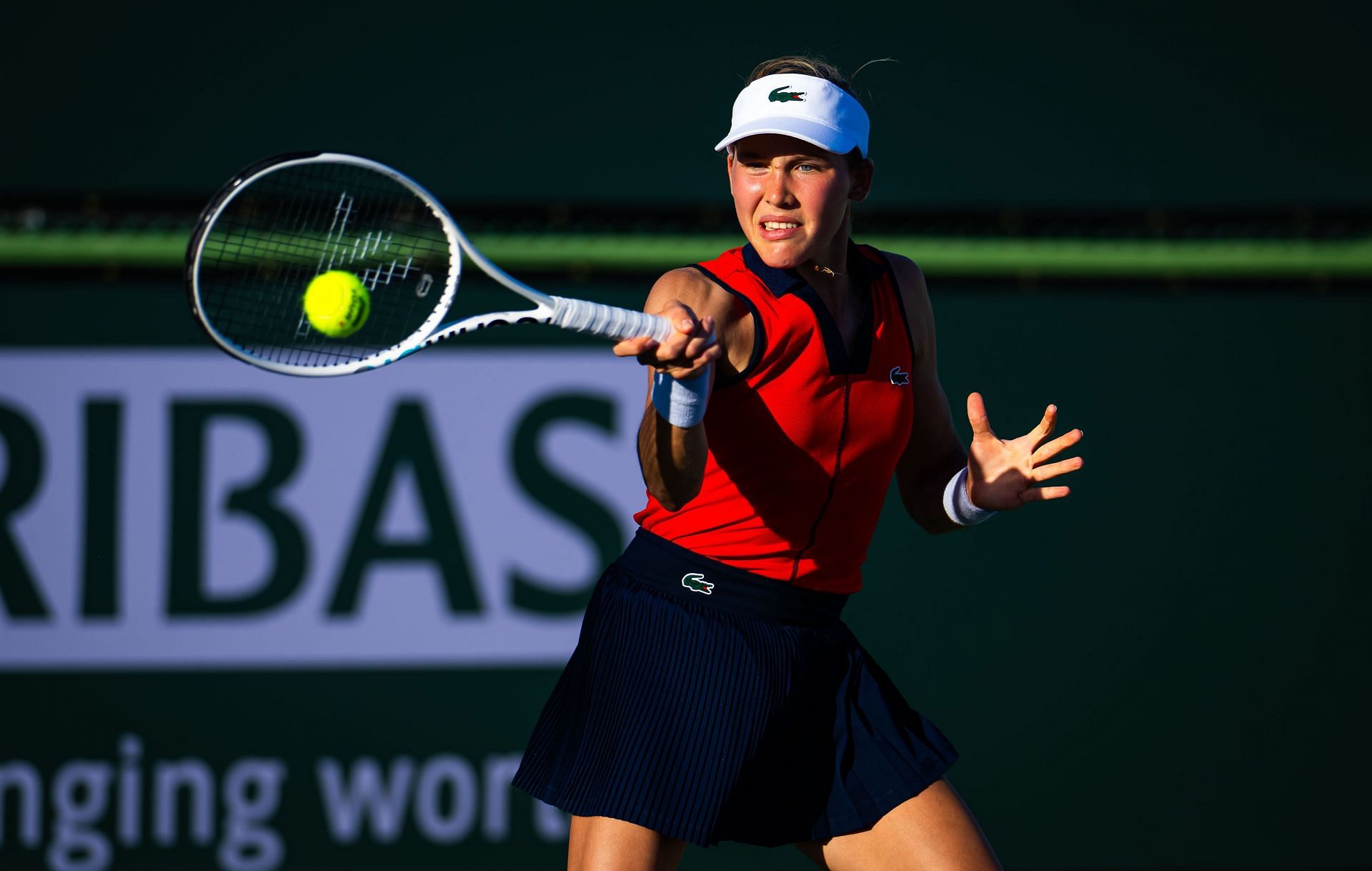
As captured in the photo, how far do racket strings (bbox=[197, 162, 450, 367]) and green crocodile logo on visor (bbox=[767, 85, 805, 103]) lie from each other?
1.12m

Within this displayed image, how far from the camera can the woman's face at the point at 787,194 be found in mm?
1942

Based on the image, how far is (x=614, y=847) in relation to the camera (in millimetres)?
1869

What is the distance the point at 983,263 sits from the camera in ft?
11.5

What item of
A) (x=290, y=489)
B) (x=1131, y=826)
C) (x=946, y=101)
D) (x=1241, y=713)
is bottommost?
(x=1131, y=826)

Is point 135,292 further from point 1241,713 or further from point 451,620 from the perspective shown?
point 1241,713

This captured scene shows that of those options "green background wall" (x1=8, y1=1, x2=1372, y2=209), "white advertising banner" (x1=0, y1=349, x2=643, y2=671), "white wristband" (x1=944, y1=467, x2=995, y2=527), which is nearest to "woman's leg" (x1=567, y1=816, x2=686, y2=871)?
"white wristband" (x1=944, y1=467, x2=995, y2=527)

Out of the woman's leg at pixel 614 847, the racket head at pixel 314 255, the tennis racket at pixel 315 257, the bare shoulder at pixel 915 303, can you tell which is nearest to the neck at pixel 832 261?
the bare shoulder at pixel 915 303

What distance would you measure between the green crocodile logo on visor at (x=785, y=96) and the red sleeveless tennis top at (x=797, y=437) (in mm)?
202

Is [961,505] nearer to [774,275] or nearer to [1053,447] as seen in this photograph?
[1053,447]

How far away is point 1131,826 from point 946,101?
181 cm

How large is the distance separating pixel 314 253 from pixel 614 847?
67.7 inches

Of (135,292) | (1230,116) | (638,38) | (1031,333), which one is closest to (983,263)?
(1031,333)

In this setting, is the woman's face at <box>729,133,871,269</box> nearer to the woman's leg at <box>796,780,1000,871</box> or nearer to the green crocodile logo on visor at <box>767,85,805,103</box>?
the green crocodile logo on visor at <box>767,85,805,103</box>

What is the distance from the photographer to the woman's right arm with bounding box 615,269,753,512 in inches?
68.1
